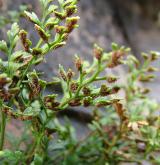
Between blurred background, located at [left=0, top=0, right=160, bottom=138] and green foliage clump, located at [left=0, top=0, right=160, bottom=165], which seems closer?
green foliage clump, located at [left=0, top=0, right=160, bottom=165]

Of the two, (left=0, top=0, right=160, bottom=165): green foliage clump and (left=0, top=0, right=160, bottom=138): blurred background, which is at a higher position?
(left=0, top=0, right=160, bottom=138): blurred background

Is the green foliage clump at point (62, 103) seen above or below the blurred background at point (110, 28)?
below

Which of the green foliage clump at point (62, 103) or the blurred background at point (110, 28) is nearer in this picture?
the green foliage clump at point (62, 103)

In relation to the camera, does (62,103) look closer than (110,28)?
Yes
